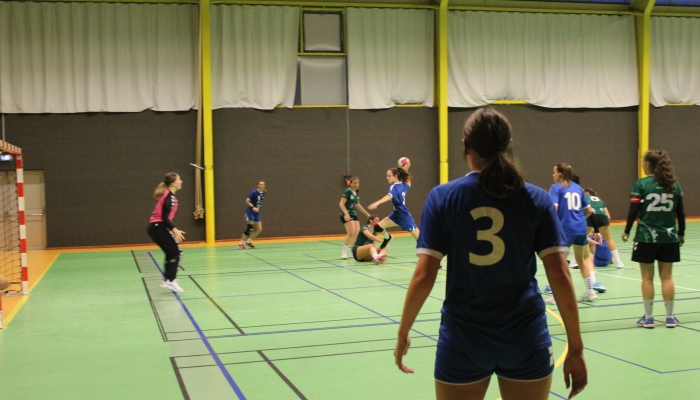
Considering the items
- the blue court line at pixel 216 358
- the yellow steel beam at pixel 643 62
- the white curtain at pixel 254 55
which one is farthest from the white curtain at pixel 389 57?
the blue court line at pixel 216 358

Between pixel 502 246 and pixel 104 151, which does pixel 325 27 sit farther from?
pixel 502 246

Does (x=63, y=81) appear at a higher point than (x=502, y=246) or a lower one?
higher

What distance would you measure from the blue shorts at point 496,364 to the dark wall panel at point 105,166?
18636 mm

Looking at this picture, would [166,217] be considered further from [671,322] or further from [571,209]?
[671,322]

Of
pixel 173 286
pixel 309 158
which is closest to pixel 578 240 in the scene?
pixel 173 286

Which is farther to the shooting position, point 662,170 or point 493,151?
point 662,170

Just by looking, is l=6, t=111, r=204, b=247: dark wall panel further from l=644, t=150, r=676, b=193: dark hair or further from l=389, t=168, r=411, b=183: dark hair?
l=644, t=150, r=676, b=193: dark hair

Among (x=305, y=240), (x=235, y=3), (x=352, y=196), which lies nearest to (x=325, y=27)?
(x=235, y=3)

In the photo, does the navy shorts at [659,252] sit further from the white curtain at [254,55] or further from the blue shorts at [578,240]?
the white curtain at [254,55]

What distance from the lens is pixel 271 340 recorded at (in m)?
7.38

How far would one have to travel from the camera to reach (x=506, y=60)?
22.4 metres

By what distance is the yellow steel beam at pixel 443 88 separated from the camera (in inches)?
856

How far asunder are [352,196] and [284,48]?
24.9 feet

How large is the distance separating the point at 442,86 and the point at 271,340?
1577 cm
